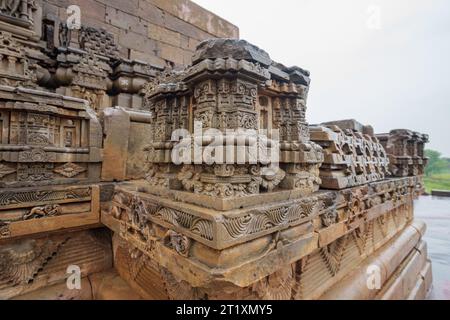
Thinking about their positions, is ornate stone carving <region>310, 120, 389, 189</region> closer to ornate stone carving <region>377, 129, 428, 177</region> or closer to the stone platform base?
the stone platform base

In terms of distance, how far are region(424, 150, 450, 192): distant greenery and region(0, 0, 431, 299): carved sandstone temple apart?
2073 cm

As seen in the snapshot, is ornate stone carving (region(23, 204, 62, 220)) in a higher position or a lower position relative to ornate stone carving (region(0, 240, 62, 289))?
higher

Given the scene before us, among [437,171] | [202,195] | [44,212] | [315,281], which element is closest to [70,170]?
[44,212]

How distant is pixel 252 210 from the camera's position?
1688 mm

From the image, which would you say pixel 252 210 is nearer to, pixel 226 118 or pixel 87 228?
pixel 226 118

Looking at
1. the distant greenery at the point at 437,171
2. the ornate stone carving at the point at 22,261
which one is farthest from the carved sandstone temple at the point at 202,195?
the distant greenery at the point at 437,171

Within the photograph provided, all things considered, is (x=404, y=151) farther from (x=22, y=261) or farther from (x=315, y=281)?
(x=22, y=261)

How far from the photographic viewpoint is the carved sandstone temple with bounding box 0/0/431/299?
1776mm

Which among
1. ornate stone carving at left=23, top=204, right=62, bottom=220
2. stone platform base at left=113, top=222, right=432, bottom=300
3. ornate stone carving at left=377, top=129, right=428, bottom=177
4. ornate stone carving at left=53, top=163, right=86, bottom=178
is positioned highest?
ornate stone carving at left=377, top=129, right=428, bottom=177

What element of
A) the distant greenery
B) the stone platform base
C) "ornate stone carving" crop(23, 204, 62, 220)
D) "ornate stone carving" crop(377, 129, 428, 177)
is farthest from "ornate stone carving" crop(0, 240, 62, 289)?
the distant greenery

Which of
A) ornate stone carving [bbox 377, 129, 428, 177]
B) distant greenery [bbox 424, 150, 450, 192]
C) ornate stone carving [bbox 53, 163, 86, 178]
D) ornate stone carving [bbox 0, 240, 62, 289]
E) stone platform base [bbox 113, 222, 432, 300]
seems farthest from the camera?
distant greenery [bbox 424, 150, 450, 192]

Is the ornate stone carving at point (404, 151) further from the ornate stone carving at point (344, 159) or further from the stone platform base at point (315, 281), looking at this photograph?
the ornate stone carving at point (344, 159)

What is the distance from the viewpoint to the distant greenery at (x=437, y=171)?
1942cm

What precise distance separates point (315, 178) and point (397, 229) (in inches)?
156
